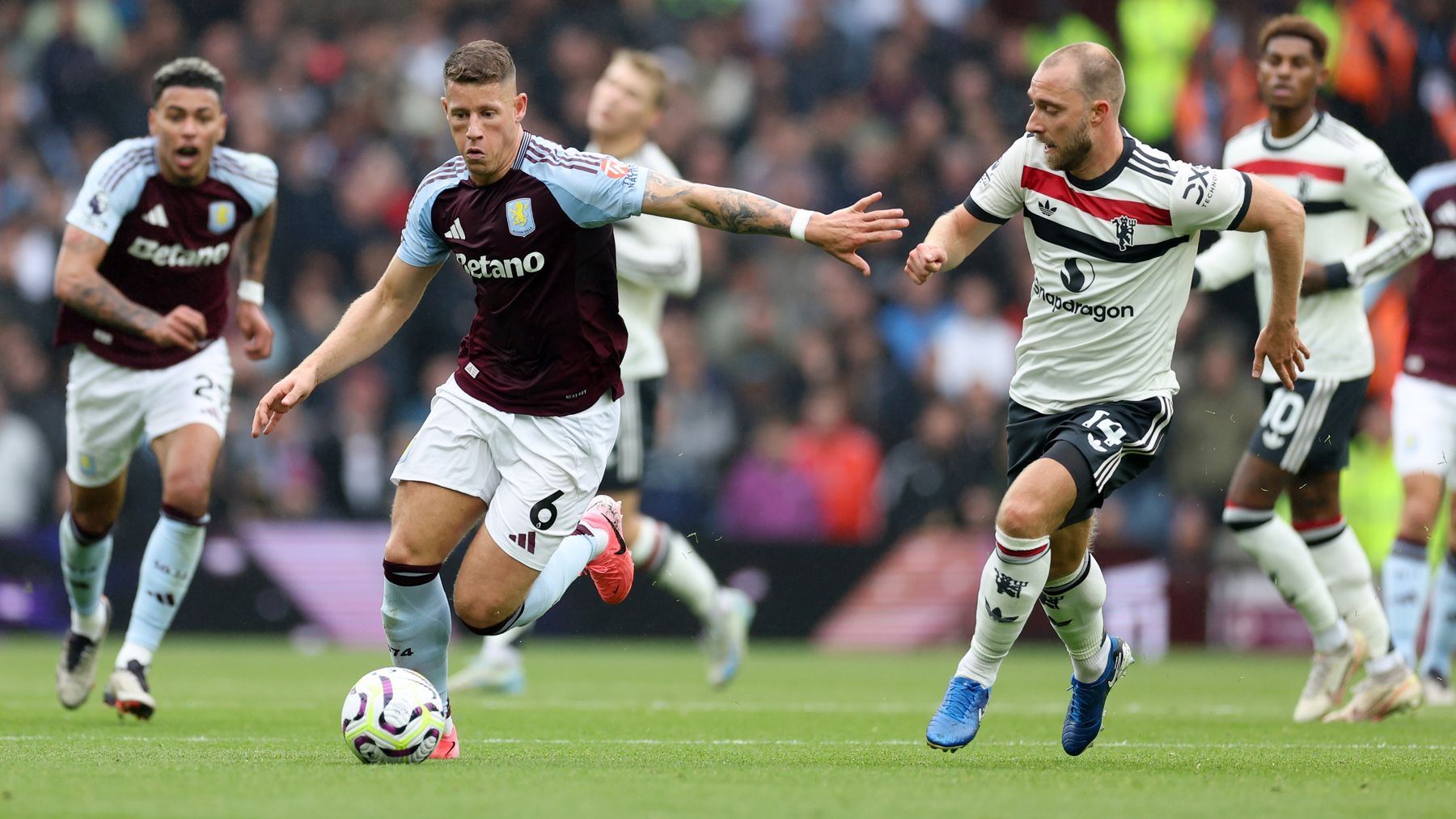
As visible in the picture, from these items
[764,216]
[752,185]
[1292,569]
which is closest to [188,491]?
[764,216]

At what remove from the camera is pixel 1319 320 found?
876cm

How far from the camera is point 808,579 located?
575 inches

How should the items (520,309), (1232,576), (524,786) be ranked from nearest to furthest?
(524,786), (520,309), (1232,576)

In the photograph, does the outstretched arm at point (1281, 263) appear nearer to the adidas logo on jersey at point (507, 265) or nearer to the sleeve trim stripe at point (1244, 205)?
the sleeve trim stripe at point (1244, 205)

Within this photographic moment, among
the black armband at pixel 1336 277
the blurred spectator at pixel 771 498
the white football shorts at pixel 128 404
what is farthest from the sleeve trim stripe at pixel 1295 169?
the blurred spectator at pixel 771 498

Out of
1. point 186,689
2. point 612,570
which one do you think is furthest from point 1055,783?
point 186,689

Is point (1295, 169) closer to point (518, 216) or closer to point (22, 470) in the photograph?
point (518, 216)

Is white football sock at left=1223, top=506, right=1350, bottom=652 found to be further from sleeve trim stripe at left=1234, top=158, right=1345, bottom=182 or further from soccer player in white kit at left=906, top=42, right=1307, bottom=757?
soccer player in white kit at left=906, top=42, right=1307, bottom=757

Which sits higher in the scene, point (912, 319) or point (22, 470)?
point (912, 319)

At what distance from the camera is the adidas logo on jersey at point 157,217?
27.3 ft

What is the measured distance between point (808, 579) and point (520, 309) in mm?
8190

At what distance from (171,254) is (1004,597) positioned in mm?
4224

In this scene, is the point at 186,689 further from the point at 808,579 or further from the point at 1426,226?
the point at 1426,226

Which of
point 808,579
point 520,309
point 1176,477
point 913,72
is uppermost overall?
point 520,309
